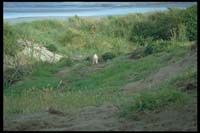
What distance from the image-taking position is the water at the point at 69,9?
3622cm

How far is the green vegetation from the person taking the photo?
1034cm

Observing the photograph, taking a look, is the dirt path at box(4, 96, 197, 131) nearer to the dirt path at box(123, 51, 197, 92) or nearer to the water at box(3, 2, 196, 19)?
the dirt path at box(123, 51, 197, 92)

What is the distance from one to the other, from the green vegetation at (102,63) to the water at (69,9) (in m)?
5.34

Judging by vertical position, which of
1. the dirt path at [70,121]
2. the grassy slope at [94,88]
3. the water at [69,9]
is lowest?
the dirt path at [70,121]

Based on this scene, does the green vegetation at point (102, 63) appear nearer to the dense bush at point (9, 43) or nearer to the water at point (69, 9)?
the dense bush at point (9, 43)

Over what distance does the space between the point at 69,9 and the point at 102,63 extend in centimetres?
1970

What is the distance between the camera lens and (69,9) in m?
39.9

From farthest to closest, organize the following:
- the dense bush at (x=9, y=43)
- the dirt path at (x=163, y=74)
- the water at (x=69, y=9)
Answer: the water at (x=69, y=9) < the dense bush at (x=9, y=43) < the dirt path at (x=163, y=74)

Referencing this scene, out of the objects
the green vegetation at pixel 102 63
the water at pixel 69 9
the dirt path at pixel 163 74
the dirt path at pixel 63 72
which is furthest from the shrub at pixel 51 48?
the dirt path at pixel 163 74

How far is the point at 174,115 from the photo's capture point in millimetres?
8180

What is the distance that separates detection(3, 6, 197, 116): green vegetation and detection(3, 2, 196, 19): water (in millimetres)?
5342

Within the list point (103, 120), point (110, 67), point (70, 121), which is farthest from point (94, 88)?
point (103, 120)

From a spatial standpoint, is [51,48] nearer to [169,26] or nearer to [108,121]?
[169,26]

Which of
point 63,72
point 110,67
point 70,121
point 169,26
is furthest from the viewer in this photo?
point 169,26
